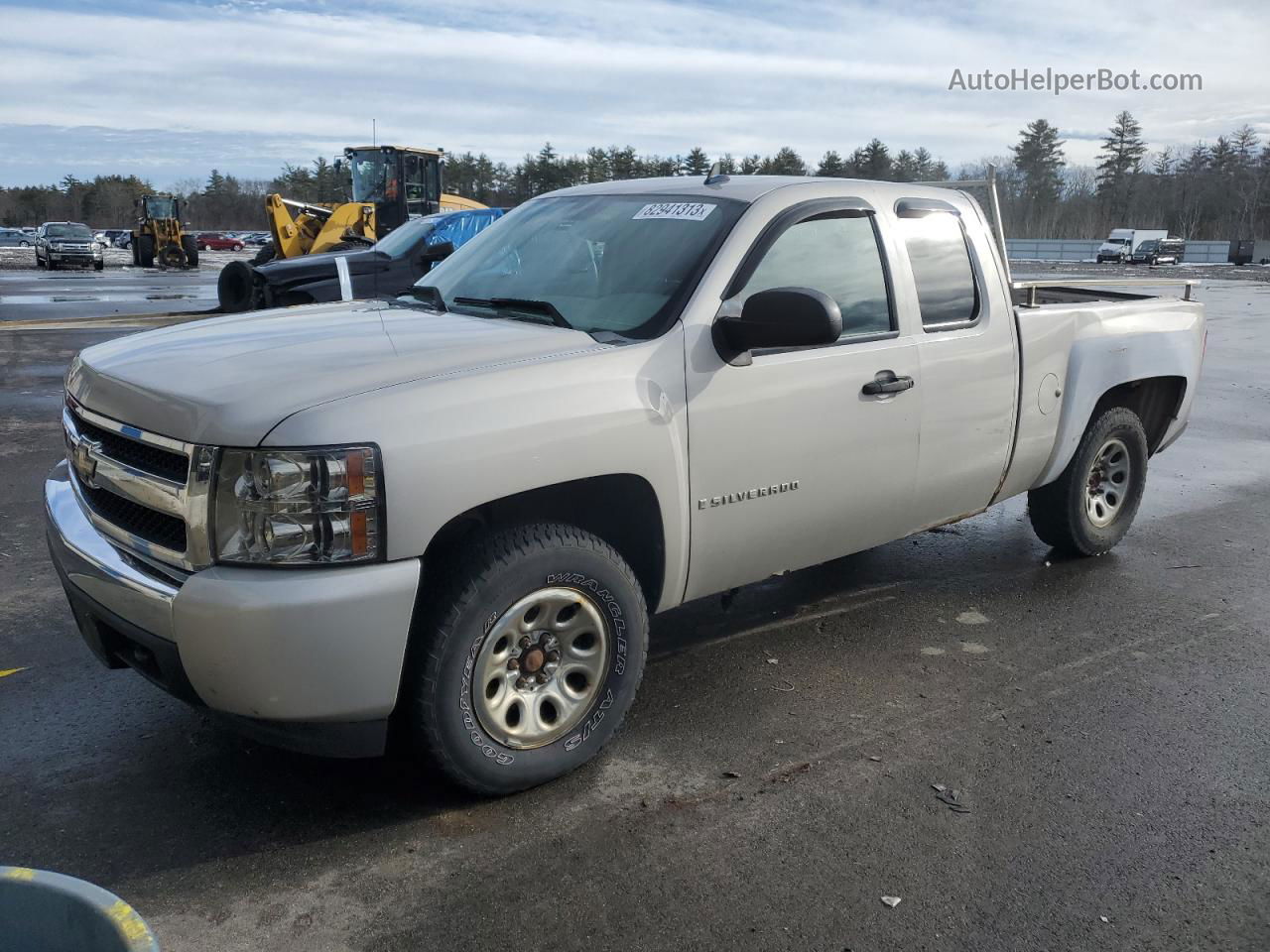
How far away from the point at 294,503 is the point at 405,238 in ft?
40.5

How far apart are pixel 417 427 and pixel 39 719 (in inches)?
77.4

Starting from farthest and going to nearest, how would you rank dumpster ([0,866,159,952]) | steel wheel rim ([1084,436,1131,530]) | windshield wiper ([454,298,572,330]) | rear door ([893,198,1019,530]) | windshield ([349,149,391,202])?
windshield ([349,149,391,202]) → steel wheel rim ([1084,436,1131,530]) → rear door ([893,198,1019,530]) → windshield wiper ([454,298,572,330]) → dumpster ([0,866,159,952])

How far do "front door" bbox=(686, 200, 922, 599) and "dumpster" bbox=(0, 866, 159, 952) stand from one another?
230 centimetres

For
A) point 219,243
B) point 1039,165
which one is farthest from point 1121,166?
point 219,243

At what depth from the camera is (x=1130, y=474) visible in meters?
5.98

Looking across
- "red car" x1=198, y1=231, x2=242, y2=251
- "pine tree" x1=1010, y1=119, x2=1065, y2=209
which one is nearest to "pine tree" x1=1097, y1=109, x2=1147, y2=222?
"pine tree" x1=1010, y1=119, x2=1065, y2=209

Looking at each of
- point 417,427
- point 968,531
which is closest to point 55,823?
point 417,427

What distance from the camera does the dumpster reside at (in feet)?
5.31

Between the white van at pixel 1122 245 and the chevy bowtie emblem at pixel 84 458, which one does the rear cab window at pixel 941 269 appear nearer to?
the chevy bowtie emblem at pixel 84 458

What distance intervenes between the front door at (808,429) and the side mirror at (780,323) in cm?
11

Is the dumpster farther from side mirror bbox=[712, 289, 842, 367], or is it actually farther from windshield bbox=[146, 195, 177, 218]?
windshield bbox=[146, 195, 177, 218]

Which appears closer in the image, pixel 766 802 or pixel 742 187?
pixel 766 802

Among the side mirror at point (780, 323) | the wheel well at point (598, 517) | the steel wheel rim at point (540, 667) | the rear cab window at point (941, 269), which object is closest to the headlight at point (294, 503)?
the wheel well at point (598, 517)

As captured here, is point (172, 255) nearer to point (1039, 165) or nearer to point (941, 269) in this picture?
point (941, 269)
